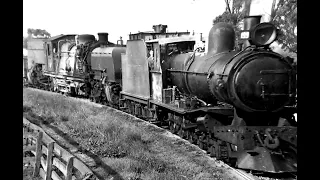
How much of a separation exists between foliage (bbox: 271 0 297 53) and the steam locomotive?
12869 mm

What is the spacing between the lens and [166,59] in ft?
37.9

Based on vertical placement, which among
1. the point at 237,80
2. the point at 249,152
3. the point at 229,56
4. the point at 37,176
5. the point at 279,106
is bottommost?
the point at 37,176

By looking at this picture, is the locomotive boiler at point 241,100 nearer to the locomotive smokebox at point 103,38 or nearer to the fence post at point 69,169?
the fence post at point 69,169

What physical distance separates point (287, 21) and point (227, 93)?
58.1 feet

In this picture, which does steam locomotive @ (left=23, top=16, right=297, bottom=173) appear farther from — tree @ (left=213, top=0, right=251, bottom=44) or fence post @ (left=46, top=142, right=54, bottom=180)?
tree @ (left=213, top=0, right=251, bottom=44)

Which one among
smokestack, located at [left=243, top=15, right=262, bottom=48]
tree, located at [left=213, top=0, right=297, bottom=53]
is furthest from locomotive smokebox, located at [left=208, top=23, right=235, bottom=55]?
tree, located at [left=213, top=0, right=297, bottom=53]

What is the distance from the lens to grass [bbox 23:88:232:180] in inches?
294

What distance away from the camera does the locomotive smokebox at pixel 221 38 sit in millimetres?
9086

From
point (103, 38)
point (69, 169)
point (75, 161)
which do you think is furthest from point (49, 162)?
point (103, 38)

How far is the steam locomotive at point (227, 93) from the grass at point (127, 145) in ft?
2.15

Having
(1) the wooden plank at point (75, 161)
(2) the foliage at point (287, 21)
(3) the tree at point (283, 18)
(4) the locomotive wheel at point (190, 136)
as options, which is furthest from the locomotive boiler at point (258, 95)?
(2) the foliage at point (287, 21)

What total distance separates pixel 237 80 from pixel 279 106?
110cm
